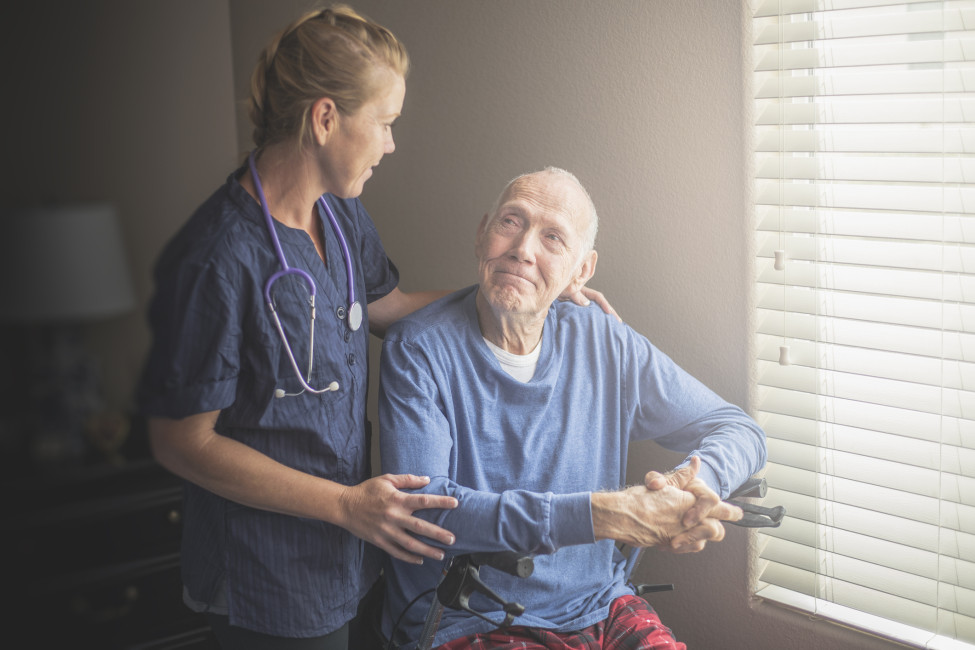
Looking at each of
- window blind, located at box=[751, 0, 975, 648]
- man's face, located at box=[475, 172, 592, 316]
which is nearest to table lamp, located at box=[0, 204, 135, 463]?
man's face, located at box=[475, 172, 592, 316]

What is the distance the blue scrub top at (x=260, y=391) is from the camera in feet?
4.26

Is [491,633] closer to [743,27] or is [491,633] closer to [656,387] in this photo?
[656,387]

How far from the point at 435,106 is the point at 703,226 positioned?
0.78 metres

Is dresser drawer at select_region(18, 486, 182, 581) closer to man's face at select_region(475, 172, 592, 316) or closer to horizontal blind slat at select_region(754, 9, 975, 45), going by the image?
man's face at select_region(475, 172, 592, 316)

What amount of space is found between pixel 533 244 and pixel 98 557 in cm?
96

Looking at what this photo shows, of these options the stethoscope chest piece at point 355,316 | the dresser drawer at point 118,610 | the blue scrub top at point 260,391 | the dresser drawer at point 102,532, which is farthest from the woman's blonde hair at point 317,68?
the dresser drawer at point 118,610

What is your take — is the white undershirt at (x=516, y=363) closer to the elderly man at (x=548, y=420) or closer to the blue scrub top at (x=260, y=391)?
the elderly man at (x=548, y=420)

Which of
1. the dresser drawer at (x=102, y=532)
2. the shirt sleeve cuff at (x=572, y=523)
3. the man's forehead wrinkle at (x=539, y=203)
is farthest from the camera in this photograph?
the man's forehead wrinkle at (x=539, y=203)

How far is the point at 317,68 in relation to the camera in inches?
53.6

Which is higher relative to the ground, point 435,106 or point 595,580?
point 435,106

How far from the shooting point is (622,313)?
195cm

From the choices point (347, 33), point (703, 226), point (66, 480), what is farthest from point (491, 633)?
point (347, 33)

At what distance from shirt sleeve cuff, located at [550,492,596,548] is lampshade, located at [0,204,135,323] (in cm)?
76

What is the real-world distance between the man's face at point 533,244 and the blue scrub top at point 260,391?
0.26 metres
